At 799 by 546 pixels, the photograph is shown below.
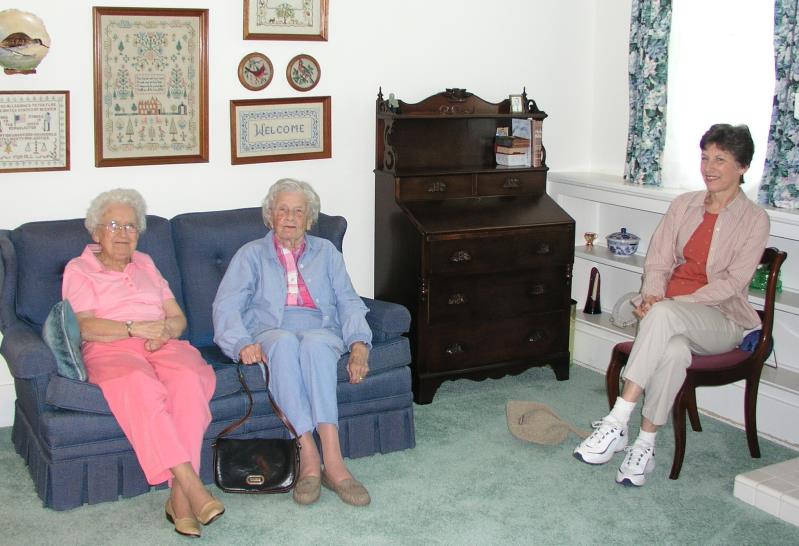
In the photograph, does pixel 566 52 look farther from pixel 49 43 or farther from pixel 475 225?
pixel 49 43

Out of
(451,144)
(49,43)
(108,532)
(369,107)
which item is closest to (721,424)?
(451,144)

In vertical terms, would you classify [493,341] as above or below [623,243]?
below

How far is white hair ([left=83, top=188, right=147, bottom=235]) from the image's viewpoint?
3.59 m

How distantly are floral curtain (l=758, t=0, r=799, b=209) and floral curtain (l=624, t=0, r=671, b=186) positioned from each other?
2.27 ft

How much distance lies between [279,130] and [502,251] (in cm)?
117

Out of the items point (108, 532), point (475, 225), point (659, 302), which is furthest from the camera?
point (475, 225)

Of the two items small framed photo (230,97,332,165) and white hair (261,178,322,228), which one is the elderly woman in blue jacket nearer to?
white hair (261,178,322,228)

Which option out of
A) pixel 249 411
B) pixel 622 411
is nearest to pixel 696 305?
pixel 622 411

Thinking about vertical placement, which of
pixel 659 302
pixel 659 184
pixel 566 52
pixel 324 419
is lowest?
pixel 324 419

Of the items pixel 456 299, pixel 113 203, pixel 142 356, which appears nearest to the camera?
pixel 142 356

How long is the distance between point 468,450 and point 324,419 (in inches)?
27.7

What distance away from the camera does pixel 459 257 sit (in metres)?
4.35

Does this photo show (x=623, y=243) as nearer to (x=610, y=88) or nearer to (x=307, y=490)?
(x=610, y=88)

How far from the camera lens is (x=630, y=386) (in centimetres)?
364
